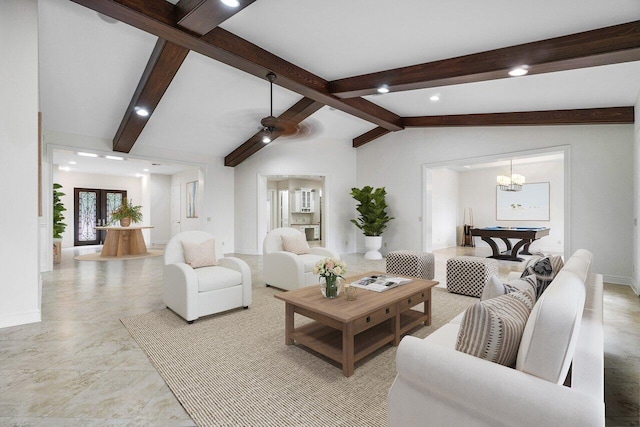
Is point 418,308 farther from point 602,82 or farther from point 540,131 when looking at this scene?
point 540,131

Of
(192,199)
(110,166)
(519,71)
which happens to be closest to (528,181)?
(519,71)

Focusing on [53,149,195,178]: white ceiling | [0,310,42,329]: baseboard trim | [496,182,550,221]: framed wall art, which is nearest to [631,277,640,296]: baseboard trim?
[496,182,550,221]: framed wall art

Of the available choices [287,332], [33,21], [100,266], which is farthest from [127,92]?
[287,332]

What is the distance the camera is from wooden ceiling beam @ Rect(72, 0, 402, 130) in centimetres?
269

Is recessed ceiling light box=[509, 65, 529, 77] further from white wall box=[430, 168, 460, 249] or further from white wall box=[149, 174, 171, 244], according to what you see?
white wall box=[149, 174, 171, 244]

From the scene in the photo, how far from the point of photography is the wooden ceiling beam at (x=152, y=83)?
3639 millimetres

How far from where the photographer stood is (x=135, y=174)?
10.4m

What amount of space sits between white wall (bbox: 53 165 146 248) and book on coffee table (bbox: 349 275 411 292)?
9.56 m

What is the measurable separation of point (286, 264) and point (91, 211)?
9.47 metres

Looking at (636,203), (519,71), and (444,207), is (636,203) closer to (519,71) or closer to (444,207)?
(519,71)

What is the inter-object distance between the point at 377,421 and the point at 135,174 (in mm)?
11297

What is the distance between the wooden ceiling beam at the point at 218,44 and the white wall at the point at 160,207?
27.1 feet

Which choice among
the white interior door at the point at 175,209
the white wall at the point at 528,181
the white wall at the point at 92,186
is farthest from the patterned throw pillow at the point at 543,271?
the white wall at the point at 92,186

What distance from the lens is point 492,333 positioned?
116cm
